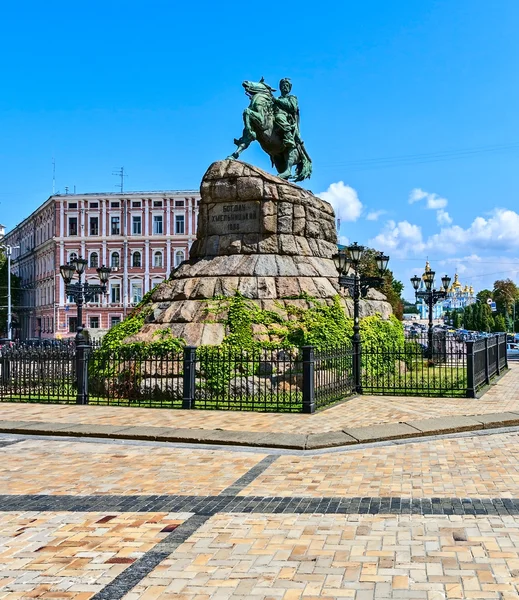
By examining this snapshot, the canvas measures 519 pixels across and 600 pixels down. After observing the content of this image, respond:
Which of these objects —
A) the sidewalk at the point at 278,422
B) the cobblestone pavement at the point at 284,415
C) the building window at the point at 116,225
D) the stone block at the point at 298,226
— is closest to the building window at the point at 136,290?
the building window at the point at 116,225

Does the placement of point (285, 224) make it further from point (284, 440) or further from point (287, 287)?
point (284, 440)

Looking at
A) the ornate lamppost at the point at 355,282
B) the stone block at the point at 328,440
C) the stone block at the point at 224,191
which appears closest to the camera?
the stone block at the point at 328,440

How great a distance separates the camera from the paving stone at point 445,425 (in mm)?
10281

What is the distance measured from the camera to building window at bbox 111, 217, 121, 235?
70.8 m

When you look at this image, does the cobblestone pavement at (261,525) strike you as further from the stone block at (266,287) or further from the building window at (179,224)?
the building window at (179,224)

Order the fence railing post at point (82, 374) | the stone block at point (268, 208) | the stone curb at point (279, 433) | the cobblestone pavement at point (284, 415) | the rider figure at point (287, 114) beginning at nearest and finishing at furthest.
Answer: the stone curb at point (279, 433) → the cobblestone pavement at point (284, 415) → the fence railing post at point (82, 374) → the stone block at point (268, 208) → the rider figure at point (287, 114)

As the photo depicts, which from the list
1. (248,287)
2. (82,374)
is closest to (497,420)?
(248,287)

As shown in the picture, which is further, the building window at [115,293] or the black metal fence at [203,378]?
the building window at [115,293]

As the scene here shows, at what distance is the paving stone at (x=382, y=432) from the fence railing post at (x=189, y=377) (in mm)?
4154

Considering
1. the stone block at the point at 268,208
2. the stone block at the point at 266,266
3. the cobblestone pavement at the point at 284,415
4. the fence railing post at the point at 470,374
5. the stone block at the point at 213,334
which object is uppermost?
the stone block at the point at 268,208

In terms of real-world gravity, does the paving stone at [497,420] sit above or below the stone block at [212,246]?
below

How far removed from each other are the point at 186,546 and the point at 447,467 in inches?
160

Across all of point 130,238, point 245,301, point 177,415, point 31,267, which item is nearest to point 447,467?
point 177,415

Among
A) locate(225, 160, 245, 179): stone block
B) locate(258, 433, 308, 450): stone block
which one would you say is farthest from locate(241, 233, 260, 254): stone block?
locate(258, 433, 308, 450): stone block
